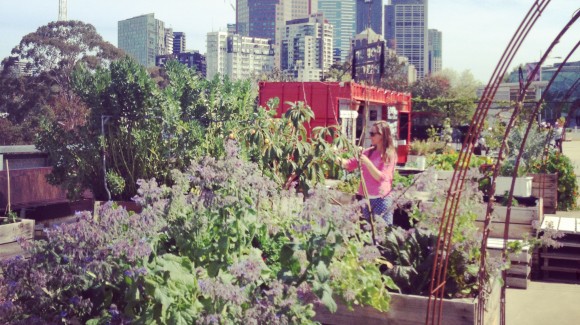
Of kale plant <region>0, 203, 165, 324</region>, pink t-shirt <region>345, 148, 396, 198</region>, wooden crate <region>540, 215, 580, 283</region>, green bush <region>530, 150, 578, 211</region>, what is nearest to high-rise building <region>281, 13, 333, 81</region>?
green bush <region>530, 150, 578, 211</region>

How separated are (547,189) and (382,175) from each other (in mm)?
4216

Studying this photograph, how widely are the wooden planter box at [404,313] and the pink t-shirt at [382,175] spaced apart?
70.7 inches

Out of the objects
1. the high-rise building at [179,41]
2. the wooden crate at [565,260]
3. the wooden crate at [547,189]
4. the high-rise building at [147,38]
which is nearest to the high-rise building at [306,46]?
the high-rise building at [179,41]

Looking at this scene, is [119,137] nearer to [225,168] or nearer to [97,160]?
[97,160]

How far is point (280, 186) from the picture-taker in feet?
13.9

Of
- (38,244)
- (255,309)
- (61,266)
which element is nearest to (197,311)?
(255,309)

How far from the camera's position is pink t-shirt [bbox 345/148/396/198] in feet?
16.1

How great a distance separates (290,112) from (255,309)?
2.46m

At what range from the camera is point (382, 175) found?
16.1ft

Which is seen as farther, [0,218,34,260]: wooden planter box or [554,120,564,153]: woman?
[554,120,564,153]: woman

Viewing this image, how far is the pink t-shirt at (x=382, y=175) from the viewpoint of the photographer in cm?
492

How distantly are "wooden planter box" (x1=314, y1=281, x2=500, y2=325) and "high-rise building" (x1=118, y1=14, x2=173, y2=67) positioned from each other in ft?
548

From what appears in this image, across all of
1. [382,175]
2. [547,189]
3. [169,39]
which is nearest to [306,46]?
[169,39]

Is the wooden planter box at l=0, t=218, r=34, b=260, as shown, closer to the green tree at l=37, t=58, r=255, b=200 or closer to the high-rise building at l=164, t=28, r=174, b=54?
the green tree at l=37, t=58, r=255, b=200
